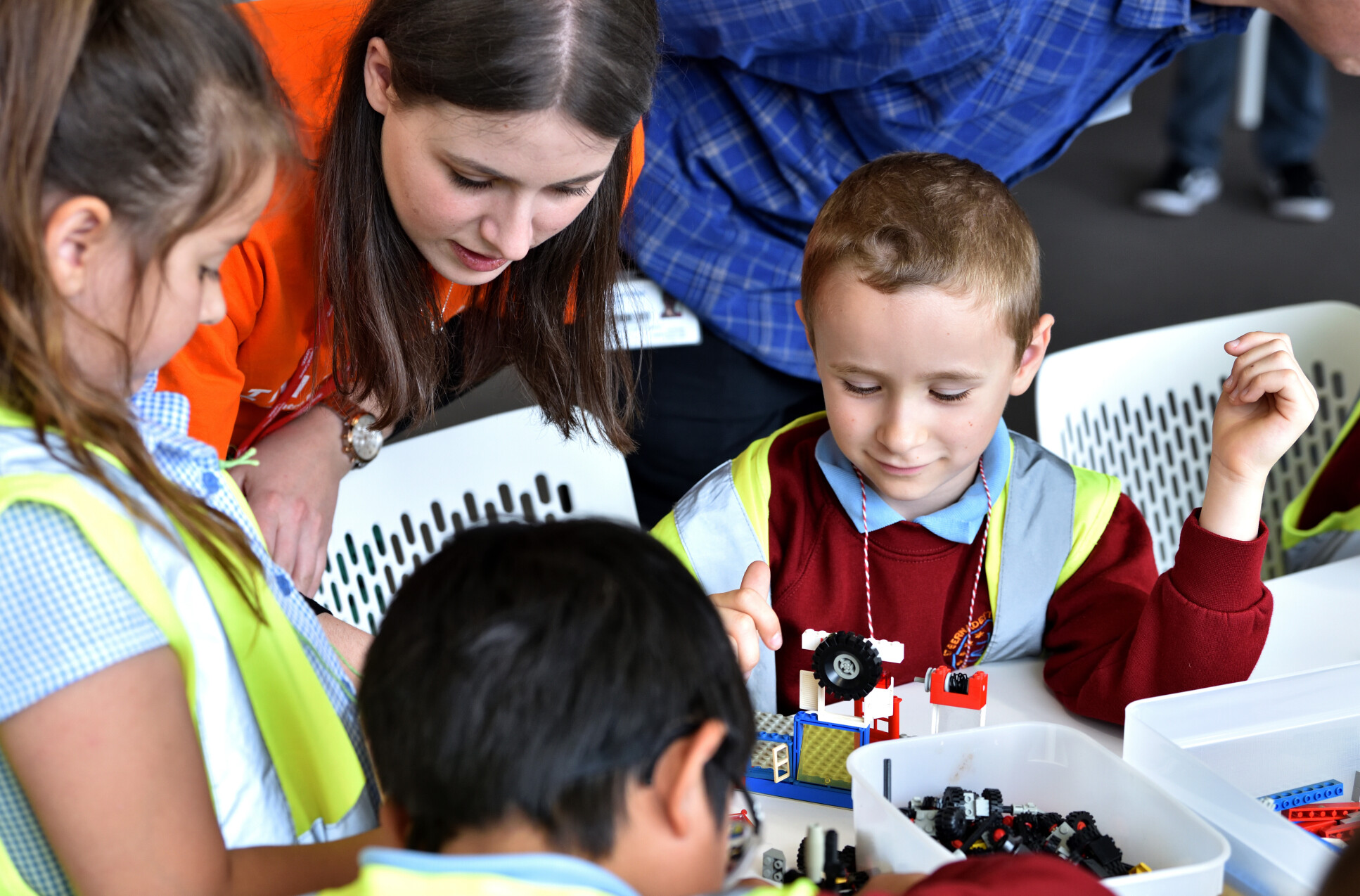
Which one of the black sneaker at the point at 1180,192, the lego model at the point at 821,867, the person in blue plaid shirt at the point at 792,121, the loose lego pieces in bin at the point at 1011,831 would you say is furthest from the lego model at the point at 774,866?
the black sneaker at the point at 1180,192

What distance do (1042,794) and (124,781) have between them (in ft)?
2.12

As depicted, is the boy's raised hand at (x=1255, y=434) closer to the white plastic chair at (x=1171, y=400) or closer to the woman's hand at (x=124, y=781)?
the white plastic chair at (x=1171, y=400)

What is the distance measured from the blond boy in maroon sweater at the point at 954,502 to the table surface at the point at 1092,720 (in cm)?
2

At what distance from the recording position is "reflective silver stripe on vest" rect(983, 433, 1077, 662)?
1.20 m

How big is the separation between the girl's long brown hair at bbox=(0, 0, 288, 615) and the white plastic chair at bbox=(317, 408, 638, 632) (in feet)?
2.27

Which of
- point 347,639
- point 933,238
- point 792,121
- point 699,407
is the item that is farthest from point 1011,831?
point 792,121

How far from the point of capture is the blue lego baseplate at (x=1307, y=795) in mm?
993

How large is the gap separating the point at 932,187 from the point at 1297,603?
56 centimetres

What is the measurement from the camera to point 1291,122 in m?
3.97

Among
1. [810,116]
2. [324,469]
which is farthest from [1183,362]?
[324,469]

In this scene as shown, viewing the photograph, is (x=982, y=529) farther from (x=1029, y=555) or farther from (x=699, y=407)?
(x=699, y=407)

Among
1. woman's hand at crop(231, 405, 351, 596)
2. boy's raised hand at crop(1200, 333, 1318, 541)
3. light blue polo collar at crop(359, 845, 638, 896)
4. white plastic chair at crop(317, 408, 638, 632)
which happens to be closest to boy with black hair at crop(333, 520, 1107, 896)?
light blue polo collar at crop(359, 845, 638, 896)

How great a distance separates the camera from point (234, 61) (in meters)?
0.72

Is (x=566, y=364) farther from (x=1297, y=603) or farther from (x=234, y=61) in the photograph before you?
(x=1297, y=603)
